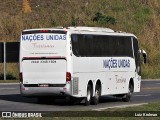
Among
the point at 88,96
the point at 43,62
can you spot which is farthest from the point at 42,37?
the point at 88,96

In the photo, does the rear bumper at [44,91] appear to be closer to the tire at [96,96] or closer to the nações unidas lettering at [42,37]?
the nações unidas lettering at [42,37]

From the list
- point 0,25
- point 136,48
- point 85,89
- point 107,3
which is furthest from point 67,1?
point 85,89

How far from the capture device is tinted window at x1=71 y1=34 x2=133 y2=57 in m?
27.7

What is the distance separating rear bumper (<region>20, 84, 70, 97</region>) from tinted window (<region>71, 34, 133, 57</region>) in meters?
1.60

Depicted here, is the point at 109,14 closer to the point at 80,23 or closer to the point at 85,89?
the point at 80,23

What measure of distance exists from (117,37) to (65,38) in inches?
182

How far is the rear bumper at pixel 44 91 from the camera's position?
26.9m

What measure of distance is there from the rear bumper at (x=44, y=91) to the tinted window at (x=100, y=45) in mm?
1601

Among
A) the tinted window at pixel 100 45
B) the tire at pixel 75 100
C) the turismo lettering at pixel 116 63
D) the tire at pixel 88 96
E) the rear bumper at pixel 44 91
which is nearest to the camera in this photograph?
the rear bumper at pixel 44 91

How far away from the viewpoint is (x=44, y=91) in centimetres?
2719

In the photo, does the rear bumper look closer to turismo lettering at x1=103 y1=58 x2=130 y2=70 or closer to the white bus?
the white bus

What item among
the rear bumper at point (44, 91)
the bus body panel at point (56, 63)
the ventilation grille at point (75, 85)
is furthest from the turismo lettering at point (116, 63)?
the rear bumper at point (44, 91)

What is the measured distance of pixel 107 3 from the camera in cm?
6856

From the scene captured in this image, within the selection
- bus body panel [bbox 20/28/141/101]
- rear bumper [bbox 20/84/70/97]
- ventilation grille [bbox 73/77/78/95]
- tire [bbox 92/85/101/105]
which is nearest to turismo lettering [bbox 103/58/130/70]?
tire [bbox 92/85/101/105]
